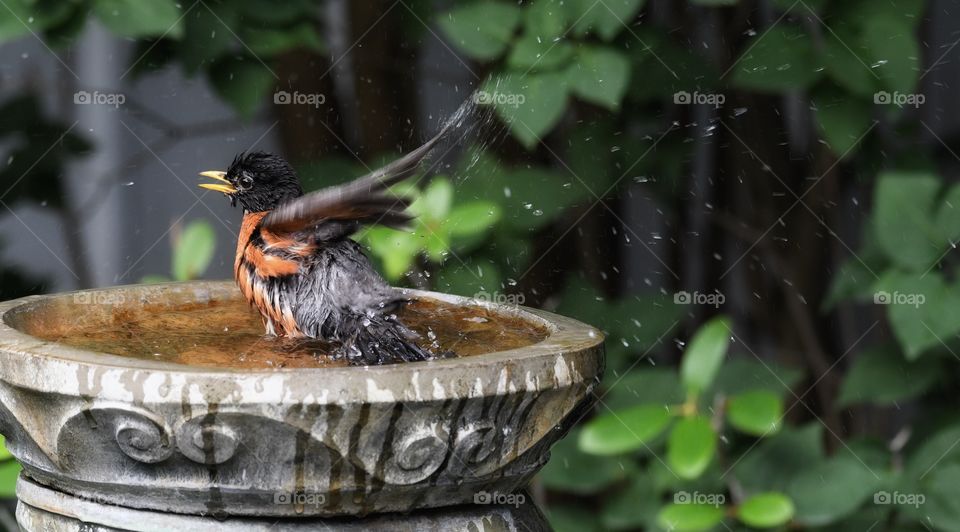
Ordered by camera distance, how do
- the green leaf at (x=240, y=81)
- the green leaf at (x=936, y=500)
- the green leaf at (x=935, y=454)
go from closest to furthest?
the green leaf at (x=936, y=500)
the green leaf at (x=935, y=454)
the green leaf at (x=240, y=81)

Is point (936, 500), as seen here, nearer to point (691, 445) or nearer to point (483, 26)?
point (691, 445)

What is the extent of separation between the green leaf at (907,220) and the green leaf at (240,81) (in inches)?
73.7

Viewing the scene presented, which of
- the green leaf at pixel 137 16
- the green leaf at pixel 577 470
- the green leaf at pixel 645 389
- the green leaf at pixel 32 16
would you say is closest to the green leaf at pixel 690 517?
the green leaf at pixel 645 389

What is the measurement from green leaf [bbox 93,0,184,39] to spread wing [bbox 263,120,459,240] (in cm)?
133

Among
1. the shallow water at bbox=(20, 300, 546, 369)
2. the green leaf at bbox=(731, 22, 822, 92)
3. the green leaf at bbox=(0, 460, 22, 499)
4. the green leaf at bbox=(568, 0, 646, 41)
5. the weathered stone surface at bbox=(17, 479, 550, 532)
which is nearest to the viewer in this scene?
the weathered stone surface at bbox=(17, 479, 550, 532)

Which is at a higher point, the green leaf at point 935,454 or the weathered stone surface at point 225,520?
the weathered stone surface at point 225,520

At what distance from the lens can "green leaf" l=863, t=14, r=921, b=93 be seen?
370 cm

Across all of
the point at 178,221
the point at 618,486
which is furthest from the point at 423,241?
the point at 178,221

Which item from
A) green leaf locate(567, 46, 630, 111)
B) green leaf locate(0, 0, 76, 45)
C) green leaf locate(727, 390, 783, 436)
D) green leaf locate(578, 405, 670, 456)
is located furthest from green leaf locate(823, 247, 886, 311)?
green leaf locate(0, 0, 76, 45)

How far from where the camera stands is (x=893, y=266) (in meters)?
3.65

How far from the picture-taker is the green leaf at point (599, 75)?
334 cm

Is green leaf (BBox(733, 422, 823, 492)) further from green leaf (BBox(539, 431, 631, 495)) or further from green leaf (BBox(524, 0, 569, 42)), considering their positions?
green leaf (BBox(524, 0, 569, 42))

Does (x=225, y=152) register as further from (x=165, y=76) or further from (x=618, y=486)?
(x=618, y=486)

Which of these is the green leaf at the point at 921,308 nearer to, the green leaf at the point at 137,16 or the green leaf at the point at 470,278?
the green leaf at the point at 470,278
